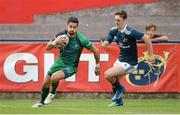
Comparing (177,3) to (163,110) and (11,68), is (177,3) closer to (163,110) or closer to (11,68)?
(11,68)

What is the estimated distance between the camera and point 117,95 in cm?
1455

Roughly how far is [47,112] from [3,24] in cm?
993

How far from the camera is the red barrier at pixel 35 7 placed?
22.5 meters

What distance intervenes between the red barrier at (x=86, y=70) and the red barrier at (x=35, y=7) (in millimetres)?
5978

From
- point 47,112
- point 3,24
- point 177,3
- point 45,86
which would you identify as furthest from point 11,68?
point 177,3

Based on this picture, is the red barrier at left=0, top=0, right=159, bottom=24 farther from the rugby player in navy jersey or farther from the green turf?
the rugby player in navy jersey

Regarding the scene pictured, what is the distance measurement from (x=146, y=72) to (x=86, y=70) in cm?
138

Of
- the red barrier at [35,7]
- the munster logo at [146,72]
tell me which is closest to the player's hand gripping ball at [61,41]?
the munster logo at [146,72]

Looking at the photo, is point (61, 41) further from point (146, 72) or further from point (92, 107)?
point (146, 72)

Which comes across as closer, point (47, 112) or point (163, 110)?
point (47, 112)

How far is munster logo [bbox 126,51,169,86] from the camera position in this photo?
16781 mm

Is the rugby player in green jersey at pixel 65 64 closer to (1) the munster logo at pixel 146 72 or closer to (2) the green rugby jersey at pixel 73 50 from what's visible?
(2) the green rugby jersey at pixel 73 50

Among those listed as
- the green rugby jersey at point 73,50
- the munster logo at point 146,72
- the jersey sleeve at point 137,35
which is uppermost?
the jersey sleeve at point 137,35

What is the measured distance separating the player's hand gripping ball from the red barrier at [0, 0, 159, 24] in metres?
8.99
